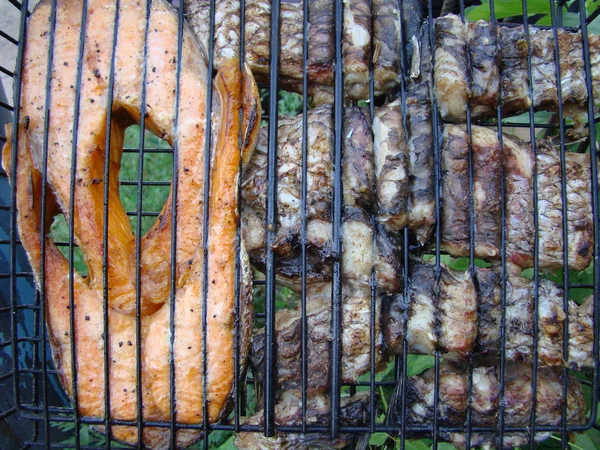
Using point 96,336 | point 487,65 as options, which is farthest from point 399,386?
point 487,65

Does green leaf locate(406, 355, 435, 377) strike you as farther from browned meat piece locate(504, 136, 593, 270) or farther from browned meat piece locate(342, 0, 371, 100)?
browned meat piece locate(342, 0, 371, 100)

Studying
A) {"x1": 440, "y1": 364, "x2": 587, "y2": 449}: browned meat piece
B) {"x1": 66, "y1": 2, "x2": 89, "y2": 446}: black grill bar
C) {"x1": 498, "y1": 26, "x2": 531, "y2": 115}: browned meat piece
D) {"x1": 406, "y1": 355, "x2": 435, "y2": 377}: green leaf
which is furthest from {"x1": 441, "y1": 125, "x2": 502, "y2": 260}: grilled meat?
{"x1": 66, "y1": 2, "x2": 89, "y2": 446}: black grill bar

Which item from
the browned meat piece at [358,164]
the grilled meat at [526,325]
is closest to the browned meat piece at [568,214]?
the grilled meat at [526,325]

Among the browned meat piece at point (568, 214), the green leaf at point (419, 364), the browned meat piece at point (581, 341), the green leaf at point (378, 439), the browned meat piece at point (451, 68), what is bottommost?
the green leaf at point (378, 439)

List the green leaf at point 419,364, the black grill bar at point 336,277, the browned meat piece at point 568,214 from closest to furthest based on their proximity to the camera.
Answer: the black grill bar at point 336,277, the browned meat piece at point 568,214, the green leaf at point 419,364

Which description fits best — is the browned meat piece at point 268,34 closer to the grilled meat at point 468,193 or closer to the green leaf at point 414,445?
the grilled meat at point 468,193

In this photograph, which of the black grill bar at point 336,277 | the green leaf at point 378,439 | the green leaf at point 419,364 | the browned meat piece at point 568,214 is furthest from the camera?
the green leaf at point 419,364

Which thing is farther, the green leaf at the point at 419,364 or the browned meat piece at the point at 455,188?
the green leaf at the point at 419,364
